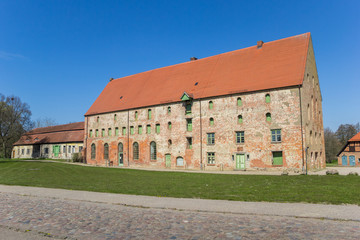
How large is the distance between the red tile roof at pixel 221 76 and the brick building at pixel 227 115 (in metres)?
0.12

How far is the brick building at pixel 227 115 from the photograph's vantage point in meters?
29.5

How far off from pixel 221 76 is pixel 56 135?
41829mm

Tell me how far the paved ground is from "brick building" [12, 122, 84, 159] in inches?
1897

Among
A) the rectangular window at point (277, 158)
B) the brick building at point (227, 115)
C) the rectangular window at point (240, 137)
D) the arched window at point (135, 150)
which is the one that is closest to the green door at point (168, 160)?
the brick building at point (227, 115)

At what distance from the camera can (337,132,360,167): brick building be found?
54.2m

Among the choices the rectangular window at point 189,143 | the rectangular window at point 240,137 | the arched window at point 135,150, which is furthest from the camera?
the arched window at point 135,150

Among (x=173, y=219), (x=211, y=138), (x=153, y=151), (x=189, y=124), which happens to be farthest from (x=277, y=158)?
(x=173, y=219)

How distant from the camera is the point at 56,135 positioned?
200ft

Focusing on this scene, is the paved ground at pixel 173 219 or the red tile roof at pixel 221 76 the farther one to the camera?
the red tile roof at pixel 221 76

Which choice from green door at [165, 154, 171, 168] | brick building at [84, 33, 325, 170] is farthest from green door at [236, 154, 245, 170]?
green door at [165, 154, 171, 168]

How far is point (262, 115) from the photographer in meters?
30.7

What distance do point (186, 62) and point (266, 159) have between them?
20606mm

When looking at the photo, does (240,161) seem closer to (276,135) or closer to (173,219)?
(276,135)

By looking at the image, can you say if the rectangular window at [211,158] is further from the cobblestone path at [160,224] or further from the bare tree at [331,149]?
the bare tree at [331,149]
